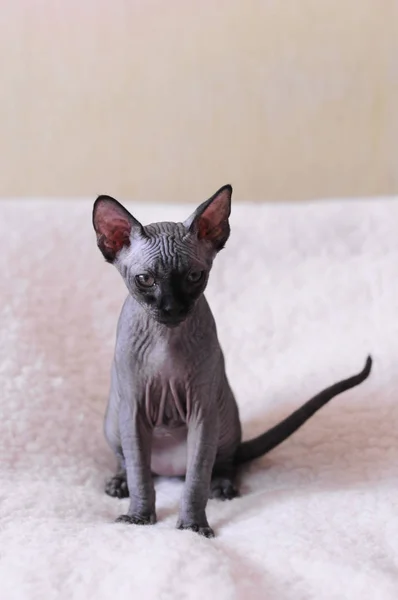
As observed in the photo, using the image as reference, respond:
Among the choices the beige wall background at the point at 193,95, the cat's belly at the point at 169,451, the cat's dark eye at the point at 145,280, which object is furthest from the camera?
the beige wall background at the point at 193,95

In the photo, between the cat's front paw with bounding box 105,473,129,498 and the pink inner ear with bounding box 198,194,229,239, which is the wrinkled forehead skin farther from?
the cat's front paw with bounding box 105,473,129,498

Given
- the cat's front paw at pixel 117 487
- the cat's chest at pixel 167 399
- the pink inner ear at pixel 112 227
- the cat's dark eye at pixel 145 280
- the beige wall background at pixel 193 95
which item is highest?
the beige wall background at pixel 193 95

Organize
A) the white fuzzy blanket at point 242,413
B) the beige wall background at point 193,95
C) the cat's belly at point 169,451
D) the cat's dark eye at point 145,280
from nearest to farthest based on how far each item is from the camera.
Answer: the white fuzzy blanket at point 242,413 < the cat's dark eye at point 145,280 < the cat's belly at point 169,451 < the beige wall background at point 193,95

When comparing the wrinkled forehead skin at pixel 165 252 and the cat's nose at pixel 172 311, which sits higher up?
the wrinkled forehead skin at pixel 165 252

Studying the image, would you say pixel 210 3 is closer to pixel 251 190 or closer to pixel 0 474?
pixel 251 190

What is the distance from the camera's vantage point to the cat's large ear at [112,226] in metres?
0.85

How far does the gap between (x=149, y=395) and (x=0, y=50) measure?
877 mm

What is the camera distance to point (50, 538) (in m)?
0.80

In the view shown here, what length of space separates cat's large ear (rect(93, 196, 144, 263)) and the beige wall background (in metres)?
0.72

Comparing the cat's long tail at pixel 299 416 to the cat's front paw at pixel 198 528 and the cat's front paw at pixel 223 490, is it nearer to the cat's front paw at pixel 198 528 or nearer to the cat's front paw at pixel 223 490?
the cat's front paw at pixel 223 490

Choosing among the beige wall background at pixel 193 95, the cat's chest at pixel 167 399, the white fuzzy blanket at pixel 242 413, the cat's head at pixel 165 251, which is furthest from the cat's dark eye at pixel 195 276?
the beige wall background at pixel 193 95

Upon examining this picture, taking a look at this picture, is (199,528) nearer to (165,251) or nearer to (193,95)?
(165,251)

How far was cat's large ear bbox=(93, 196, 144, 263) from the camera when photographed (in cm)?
85

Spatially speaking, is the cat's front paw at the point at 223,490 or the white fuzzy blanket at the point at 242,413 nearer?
the white fuzzy blanket at the point at 242,413
